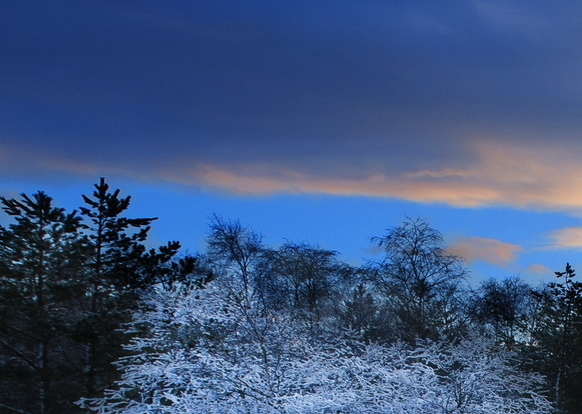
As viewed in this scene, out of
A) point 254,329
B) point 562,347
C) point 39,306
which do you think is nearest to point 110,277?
point 39,306

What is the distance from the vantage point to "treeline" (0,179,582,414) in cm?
1488

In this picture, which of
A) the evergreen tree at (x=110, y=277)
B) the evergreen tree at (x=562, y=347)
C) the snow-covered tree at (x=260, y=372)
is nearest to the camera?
the snow-covered tree at (x=260, y=372)

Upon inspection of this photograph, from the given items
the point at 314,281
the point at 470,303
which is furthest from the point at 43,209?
the point at 470,303

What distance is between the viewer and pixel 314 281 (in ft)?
105

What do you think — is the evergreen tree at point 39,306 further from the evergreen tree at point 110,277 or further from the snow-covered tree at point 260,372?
the snow-covered tree at point 260,372

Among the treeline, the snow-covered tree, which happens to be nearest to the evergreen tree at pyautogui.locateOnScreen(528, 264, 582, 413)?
the treeline

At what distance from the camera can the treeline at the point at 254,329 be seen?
14875 mm

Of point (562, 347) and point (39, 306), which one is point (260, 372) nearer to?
point (39, 306)

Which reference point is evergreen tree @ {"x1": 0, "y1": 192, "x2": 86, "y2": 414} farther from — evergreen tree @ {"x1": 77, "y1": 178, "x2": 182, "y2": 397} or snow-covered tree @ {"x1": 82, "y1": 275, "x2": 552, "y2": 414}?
snow-covered tree @ {"x1": 82, "y1": 275, "x2": 552, "y2": 414}

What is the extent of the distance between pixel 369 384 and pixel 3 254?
1308cm

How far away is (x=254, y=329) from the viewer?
15.2 meters

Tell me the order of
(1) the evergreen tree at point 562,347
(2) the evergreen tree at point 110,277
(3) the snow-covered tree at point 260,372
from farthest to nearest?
(1) the evergreen tree at point 562,347
(2) the evergreen tree at point 110,277
(3) the snow-covered tree at point 260,372

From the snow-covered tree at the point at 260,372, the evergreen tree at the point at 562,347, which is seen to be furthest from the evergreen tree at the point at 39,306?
the evergreen tree at the point at 562,347

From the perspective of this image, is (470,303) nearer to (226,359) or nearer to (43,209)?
(43,209)
